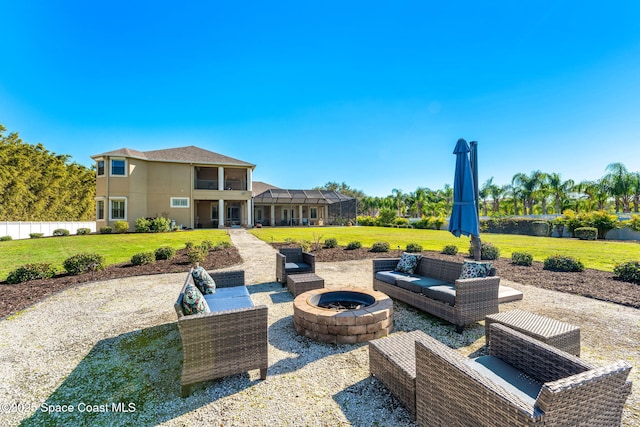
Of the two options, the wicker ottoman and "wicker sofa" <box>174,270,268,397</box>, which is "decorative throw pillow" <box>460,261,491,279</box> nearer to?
the wicker ottoman

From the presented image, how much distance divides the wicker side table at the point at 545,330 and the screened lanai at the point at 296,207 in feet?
88.4

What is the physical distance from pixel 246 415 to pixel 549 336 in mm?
3401

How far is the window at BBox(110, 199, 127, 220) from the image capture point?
21312mm

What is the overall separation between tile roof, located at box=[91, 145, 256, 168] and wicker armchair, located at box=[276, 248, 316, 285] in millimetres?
19676

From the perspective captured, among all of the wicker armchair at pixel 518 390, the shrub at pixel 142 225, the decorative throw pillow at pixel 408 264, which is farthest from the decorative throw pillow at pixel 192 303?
the shrub at pixel 142 225

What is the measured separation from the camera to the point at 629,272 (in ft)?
22.3

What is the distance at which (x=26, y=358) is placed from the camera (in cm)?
342

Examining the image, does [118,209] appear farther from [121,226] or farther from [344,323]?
[344,323]

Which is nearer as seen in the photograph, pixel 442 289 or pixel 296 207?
pixel 442 289

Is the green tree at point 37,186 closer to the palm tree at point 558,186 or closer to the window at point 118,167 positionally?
the window at point 118,167

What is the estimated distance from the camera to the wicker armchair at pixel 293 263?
6719mm

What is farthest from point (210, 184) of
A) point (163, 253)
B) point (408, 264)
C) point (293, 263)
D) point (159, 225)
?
point (408, 264)

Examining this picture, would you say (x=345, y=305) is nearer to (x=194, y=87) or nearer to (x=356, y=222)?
(x=194, y=87)

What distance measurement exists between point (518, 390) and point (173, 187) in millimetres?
26379
